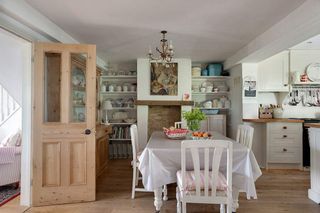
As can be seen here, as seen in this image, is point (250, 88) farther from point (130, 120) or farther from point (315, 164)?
point (130, 120)

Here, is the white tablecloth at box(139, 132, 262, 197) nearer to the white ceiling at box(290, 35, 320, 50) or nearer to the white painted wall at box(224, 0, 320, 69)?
the white painted wall at box(224, 0, 320, 69)

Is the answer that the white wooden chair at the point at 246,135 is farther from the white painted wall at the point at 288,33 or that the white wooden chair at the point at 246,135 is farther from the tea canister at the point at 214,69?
the tea canister at the point at 214,69

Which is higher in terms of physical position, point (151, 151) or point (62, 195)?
point (151, 151)

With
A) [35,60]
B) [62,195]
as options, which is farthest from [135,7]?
[62,195]

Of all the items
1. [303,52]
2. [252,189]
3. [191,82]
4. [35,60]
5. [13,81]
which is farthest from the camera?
[191,82]

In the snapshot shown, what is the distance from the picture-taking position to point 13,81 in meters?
3.53

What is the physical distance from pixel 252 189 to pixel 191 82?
11.5 feet

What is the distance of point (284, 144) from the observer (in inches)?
173

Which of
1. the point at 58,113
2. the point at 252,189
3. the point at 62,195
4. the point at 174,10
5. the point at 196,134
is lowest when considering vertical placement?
the point at 62,195

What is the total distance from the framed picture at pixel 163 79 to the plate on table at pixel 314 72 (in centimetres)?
278

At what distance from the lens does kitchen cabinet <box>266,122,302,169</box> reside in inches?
173

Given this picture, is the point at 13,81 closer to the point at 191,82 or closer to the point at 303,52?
the point at 191,82

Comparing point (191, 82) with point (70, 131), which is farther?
point (191, 82)

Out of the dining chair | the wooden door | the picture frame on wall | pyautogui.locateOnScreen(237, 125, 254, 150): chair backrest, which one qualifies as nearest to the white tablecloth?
the dining chair
